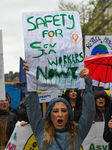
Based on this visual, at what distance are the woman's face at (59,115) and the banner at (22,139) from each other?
1134mm

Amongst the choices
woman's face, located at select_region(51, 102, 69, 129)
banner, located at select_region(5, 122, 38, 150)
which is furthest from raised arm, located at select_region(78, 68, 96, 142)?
banner, located at select_region(5, 122, 38, 150)

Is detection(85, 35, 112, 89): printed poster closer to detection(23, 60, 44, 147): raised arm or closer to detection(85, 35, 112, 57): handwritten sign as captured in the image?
detection(85, 35, 112, 57): handwritten sign

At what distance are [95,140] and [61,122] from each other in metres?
1.51

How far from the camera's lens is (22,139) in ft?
13.9

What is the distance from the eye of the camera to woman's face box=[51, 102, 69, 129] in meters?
3.15

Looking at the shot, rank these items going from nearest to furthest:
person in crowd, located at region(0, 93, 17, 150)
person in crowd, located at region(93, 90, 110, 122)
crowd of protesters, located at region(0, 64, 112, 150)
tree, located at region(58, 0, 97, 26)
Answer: crowd of protesters, located at region(0, 64, 112, 150) < person in crowd, located at region(0, 93, 17, 150) < person in crowd, located at region(93, 90, 110, 122) < tree, located at region(58, 0, 97, 26)

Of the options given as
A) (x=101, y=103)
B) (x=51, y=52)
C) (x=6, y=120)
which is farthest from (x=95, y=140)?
(x=51, y=52)

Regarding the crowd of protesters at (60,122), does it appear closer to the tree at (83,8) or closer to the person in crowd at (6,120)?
the person in crowd at (6,120)

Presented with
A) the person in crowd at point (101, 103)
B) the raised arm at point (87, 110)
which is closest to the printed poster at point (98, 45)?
the person in crowd at point (101, 103)

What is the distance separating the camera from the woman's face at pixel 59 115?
3.15m

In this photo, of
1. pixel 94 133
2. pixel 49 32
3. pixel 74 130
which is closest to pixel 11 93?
pixel 94 133

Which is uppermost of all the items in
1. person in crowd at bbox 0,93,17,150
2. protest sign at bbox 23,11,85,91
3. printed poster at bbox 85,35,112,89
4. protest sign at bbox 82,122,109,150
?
printed poster at bbox 85,35,112,89

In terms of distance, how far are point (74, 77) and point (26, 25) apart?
79 cm

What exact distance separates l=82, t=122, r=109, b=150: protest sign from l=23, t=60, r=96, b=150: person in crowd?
4.34ft
